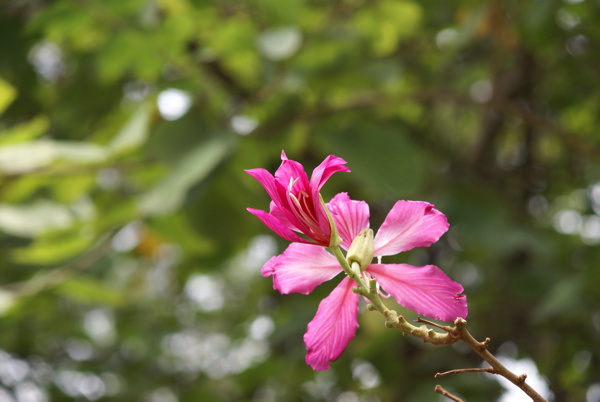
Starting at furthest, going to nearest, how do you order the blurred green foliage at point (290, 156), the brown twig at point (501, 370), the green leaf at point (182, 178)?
1. the blurred green foliage at point (290, 156)
2. the green leaf at point (182, 178)
3. the brown twig at point (501, 370)

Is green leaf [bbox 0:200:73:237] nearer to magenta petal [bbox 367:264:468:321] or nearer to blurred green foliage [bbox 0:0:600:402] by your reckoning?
blurred green foliage [bbox 0:0:600:402]

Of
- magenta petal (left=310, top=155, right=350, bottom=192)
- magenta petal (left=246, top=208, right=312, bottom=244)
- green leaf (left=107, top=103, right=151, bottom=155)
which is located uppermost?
magenta petal (left=310, top=155, right=350, bottom=192)

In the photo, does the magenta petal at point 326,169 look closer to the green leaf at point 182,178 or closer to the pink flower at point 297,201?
the pink flower at point 297,201

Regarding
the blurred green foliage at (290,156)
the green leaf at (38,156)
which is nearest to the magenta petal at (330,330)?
the blurred green foliage at (290,156)

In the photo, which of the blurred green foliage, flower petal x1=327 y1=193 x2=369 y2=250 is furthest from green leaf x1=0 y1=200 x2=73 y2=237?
flower petal x1=327 y1=193 x2=369 y2=250

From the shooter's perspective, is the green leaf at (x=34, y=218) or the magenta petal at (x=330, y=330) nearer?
the magenta petal at (x=330, y=330)

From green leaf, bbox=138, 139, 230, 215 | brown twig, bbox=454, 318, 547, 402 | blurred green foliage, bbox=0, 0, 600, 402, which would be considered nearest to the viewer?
brown twig, bbox=454, 318, 547, 402

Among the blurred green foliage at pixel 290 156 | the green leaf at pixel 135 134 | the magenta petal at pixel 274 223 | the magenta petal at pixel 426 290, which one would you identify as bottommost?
the blurred green foliage at pixel 290 156

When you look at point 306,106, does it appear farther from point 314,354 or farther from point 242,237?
point 314,354
